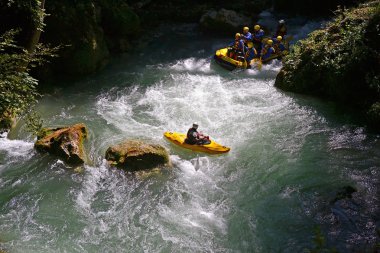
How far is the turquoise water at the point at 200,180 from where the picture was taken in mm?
6547

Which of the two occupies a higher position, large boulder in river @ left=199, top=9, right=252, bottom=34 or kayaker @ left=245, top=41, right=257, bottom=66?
large boulder in river @ left=199, top=9, right=252, bottom=34

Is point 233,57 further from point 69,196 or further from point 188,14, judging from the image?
point 69,196

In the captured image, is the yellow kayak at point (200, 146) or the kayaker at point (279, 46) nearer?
the yellow kayak at point (200, 146)

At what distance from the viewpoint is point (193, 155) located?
878 cm

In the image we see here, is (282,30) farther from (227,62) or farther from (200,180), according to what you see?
(200,180)

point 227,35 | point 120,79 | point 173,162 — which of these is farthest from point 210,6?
point 173,162

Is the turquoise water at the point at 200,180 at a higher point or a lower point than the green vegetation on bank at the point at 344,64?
lower

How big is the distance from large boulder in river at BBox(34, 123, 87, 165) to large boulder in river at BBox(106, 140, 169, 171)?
0.68m

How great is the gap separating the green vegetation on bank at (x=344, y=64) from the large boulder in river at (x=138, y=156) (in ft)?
15.7

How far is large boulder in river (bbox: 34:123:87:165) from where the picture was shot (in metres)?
8.23

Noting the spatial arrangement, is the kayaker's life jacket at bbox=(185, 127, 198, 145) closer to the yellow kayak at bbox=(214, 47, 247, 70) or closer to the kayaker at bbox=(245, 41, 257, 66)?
the yellow kayak at bbox=(214, 47, 247, 70)

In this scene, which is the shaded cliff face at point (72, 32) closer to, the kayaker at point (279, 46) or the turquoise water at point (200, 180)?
the turquoise water at point (200, 180)

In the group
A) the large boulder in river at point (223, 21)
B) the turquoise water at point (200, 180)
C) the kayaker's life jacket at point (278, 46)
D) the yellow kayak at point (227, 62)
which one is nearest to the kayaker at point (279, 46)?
the kayaker's life jacket at point (278, 46)

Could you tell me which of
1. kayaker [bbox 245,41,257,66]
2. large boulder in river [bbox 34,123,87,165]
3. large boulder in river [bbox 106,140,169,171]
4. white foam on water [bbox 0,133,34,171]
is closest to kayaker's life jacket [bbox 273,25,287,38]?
kayaker [bbox 245,41,257,66]
